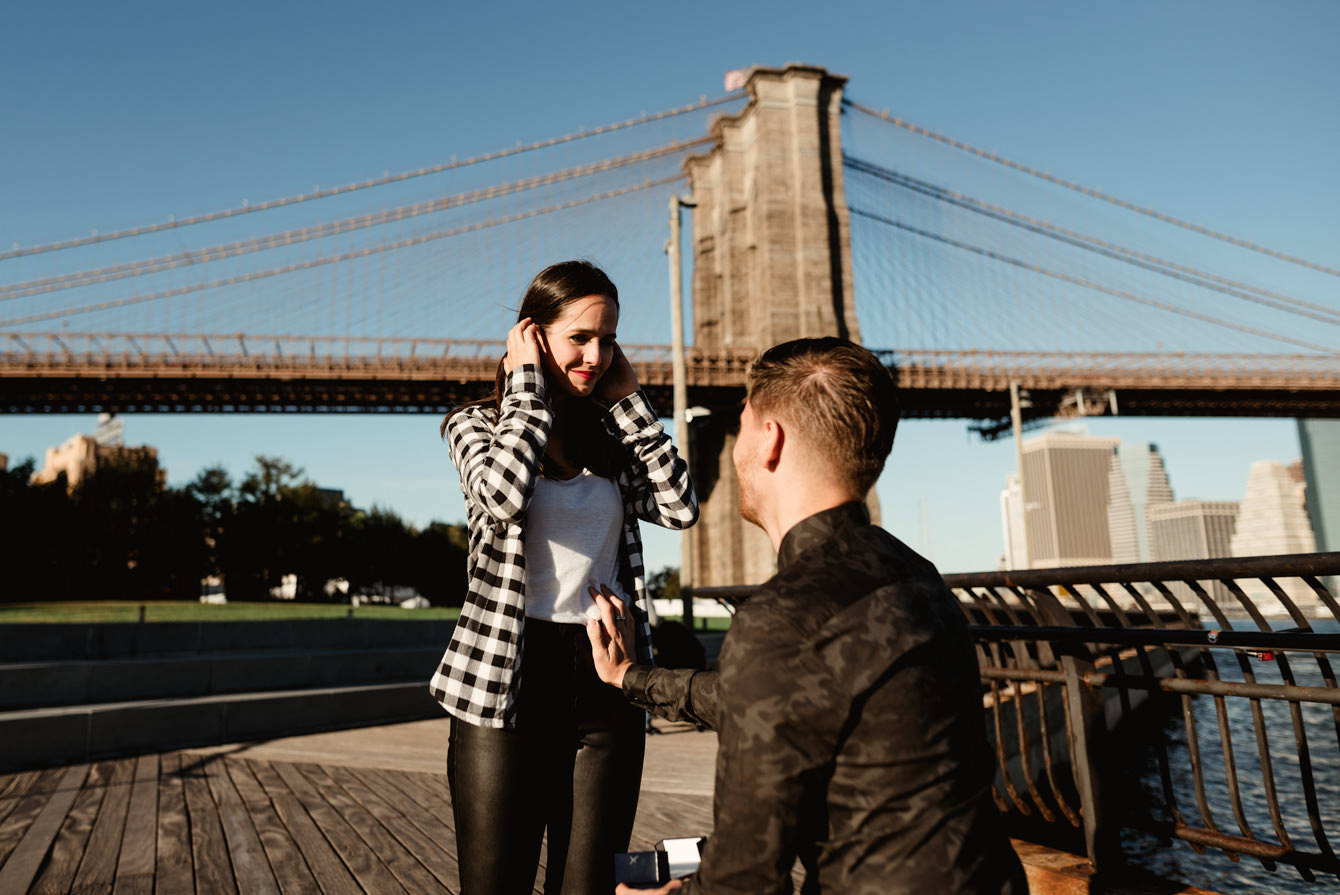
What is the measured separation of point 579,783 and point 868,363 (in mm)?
1085

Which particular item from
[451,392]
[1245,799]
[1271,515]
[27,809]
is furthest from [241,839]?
[1271,515]

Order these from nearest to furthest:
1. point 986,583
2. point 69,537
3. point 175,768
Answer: point 986,583, point 175,768, point 69,537

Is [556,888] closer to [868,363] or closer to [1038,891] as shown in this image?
[868,363]

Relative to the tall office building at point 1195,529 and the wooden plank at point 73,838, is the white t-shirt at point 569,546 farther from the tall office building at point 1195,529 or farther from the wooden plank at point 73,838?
A: the tall office building at point 1195,529

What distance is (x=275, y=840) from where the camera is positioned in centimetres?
416

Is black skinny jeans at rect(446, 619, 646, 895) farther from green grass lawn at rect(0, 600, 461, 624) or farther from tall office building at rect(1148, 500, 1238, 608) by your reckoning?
tall office building at rect(1148, 500, 1238, 608)

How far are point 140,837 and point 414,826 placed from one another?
1.32 m

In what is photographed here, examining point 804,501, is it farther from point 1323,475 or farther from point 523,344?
point 1323,475

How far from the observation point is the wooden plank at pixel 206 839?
139 inches

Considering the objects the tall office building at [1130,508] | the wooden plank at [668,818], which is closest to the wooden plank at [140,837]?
the wooden plank at [668,818]

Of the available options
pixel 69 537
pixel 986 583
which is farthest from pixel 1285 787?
pixel 69 537

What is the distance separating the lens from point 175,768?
590cm

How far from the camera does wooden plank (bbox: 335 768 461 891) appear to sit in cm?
379

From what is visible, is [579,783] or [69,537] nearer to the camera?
[579,783]
